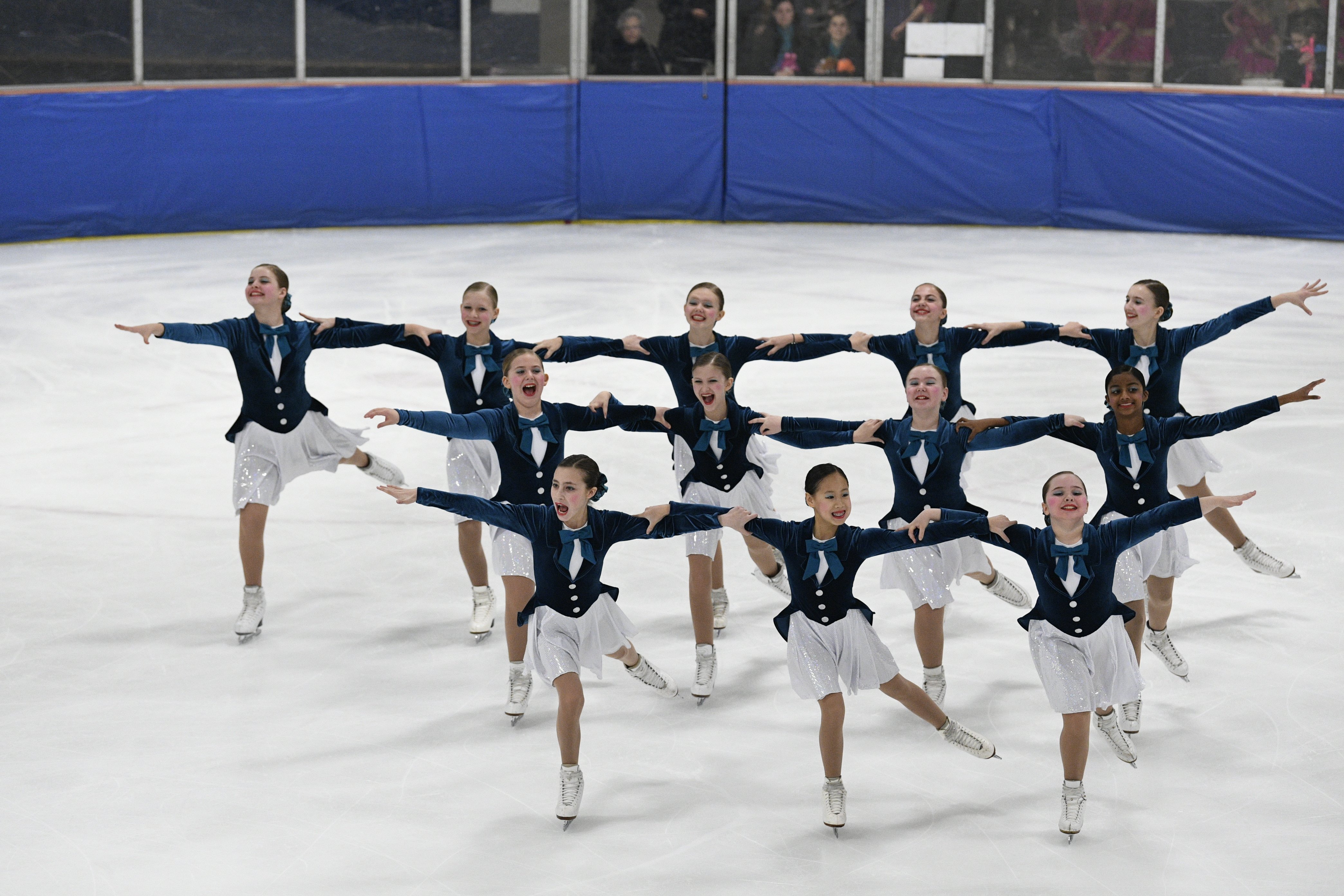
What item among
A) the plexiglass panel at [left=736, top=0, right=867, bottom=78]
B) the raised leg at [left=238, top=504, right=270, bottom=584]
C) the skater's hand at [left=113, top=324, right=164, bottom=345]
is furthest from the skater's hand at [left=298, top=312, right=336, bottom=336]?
the plexiglass panel at [left=736, top=0, right=867, bottom=78]

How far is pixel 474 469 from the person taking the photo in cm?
718

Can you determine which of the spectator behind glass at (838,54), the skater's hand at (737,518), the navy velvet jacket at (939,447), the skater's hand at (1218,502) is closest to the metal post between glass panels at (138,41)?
the spectator behind glass at (838,54)

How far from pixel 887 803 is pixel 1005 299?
9036 millimetres

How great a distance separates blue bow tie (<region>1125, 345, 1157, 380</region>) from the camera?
277 inches

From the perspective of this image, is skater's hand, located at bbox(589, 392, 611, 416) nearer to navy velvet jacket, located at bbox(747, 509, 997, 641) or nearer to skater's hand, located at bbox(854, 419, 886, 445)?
skater's hand, located at bbox(854, 419, 886, 445)

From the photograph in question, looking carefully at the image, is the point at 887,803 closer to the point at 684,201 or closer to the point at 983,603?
the point at 983,603

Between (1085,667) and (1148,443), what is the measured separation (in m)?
1.23

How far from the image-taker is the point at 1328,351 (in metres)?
12.0

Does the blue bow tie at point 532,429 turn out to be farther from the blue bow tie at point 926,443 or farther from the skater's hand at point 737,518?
the blue bow tie at point 926,443

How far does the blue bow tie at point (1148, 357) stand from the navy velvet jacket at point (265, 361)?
316cm

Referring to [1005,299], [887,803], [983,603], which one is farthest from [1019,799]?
[1005,299]

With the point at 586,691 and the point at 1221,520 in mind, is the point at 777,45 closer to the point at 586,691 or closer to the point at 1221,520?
the point at 1221,520

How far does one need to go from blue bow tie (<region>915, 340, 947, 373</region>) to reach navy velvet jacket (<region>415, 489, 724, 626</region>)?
191cm

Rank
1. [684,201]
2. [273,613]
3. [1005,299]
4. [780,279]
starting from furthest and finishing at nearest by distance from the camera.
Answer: [684,201]
[780,279]
[1005,299]
[273,613]
